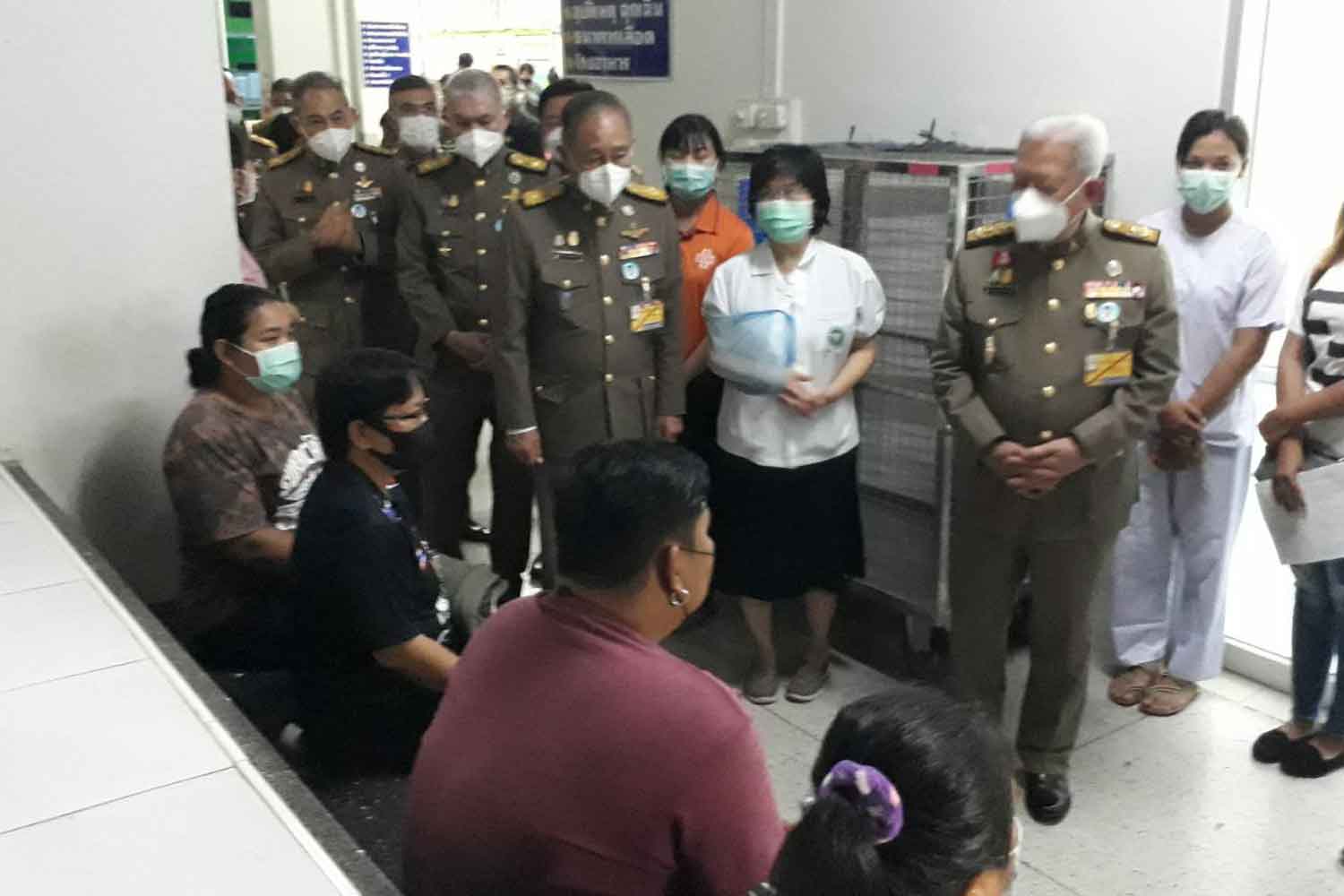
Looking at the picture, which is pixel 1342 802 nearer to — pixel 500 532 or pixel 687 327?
pixel 687 327

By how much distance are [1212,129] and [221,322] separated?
227cm

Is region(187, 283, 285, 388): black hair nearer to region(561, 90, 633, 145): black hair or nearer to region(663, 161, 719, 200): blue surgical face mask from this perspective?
region(561, 90, 633, 145): black hair

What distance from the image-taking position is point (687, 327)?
3223 millimetres

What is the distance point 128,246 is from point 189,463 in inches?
25.0

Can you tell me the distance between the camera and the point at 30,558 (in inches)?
79.1

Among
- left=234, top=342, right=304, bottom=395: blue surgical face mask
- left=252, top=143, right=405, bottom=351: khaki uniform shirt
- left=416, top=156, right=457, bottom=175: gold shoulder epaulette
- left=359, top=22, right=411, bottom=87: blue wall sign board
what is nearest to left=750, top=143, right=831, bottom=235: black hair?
left=416, top=156, right=457, bottom=175: gold shoulder epaulette

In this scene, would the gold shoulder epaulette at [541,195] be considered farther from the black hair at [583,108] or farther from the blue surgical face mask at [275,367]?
the blue surgical face mask at [275,367]

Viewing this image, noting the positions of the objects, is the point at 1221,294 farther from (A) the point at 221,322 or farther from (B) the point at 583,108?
(A) the point at 221,322

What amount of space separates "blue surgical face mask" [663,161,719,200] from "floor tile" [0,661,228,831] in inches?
80.1

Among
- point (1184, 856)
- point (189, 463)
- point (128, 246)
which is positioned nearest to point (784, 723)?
point (1184, 856)

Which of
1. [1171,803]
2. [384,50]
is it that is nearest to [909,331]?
[1171,803]

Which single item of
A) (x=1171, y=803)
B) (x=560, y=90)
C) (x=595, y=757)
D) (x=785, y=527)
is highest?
(x=560, y=90)

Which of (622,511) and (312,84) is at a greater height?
(312,84)

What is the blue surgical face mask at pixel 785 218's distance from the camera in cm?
279
